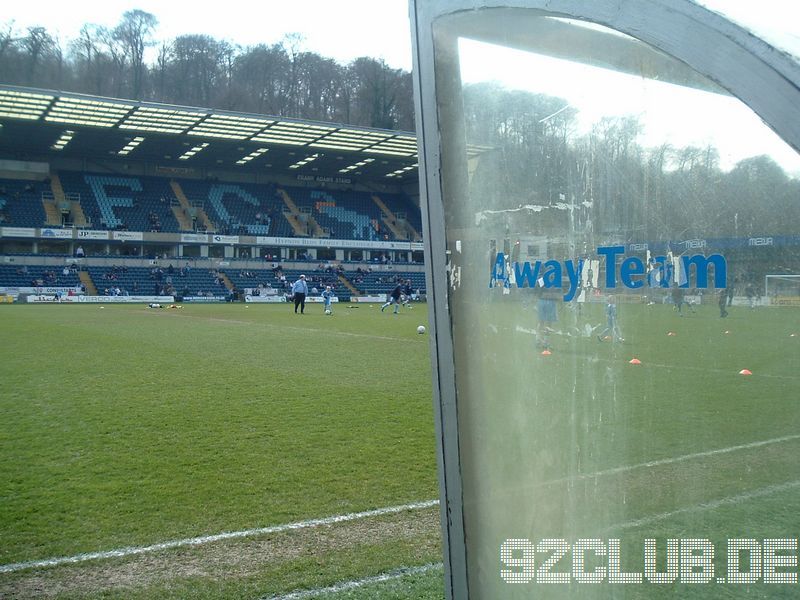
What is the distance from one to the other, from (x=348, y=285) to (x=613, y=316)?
1896 inches

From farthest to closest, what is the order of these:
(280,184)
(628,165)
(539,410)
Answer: (280,184), (539,410), (628,165)

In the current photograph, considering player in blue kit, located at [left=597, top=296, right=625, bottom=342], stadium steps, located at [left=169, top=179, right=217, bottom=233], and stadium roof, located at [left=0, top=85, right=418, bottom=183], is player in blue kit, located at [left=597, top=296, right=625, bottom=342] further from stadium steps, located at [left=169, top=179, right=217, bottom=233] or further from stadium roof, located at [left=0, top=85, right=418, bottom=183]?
stadium steps, located at [left=169, top=179, right=217, bottom=233]

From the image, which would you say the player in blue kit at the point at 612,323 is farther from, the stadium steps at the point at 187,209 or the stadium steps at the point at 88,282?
the stadium steps at the point at 187,209

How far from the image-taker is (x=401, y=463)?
18.3 feet

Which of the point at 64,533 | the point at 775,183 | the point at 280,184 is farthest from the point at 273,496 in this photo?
the point at 280,184

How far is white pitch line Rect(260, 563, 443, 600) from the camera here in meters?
3.27

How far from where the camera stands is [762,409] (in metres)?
1.61

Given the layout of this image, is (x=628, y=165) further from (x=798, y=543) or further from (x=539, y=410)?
(x=798, y=543)

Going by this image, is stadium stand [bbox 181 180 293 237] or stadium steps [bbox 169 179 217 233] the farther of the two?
stadium stand [bbox 181 180 293 237]

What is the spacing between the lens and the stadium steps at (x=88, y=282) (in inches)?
1684

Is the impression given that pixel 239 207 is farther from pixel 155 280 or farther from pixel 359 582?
pixel 359 582

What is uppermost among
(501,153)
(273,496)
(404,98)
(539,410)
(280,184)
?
(404,98)

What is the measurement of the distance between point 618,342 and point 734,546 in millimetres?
519

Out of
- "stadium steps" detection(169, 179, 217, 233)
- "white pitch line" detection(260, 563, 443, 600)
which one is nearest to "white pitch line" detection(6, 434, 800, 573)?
"white pitch line" detection(260, 563, 443, 600)
